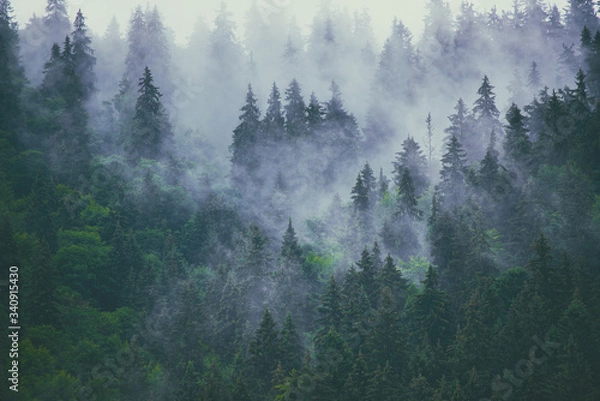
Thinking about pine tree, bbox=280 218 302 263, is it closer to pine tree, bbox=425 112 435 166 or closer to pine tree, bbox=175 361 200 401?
pine tree, bbox=175 361 200 401

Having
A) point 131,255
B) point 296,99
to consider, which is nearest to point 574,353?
point 131,255

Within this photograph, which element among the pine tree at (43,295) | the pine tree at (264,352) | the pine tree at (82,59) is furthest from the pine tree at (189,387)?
the pine tree at (82,59)

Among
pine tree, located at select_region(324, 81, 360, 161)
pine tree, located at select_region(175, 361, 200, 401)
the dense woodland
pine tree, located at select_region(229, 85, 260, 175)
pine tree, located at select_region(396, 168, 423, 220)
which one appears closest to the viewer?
the dense woodland

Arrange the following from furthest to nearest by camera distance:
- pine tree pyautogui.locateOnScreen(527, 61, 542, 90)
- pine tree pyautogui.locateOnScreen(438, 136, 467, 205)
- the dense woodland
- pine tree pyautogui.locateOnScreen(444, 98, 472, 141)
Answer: pine tree pyautogui.locateOnScreen(527, 61, 542, 90) → pine tree pyautogui.locateOnScreen(444, 98, 472, 141) → pine tree pyautogui.locateOnScreen(438, 136, 467, 205) → the dense woodland

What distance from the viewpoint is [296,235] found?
8006 centimetres

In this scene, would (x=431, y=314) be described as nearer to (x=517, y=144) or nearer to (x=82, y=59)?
(x=517, y=144)

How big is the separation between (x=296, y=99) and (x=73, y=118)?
28361mm

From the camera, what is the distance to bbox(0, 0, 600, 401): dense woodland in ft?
177

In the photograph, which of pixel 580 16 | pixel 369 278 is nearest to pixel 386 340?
pixel 369 278

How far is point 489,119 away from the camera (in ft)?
280

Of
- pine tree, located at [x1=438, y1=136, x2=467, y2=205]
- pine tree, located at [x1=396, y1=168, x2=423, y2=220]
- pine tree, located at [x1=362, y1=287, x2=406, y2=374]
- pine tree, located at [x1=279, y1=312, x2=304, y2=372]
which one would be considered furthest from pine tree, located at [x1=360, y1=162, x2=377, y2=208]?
pine tree, located at [x1=362, y1=287, x2=406, y2=374]

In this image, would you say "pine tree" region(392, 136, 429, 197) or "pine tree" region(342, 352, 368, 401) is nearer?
"pine tree" region(342, 352, 368, 401)

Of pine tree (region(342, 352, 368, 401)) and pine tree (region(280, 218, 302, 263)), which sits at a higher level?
pine tree (region(280, 218, 302, 263))

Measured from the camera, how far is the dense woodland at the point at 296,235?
54.0 m
